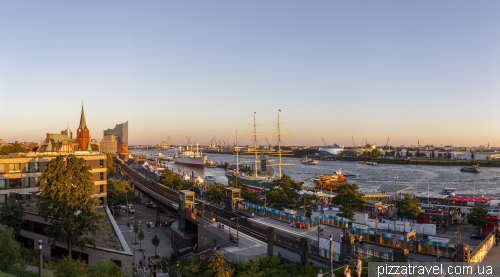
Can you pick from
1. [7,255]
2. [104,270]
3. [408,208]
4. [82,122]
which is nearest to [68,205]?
[7,255]

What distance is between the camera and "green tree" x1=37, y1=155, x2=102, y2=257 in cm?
2327

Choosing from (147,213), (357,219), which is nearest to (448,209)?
(357,219)

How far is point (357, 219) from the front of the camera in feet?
105

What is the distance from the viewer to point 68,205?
77.7 feet

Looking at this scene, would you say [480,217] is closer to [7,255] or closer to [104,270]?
[104,270]

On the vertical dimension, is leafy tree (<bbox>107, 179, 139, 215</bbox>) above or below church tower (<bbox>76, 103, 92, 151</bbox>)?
below

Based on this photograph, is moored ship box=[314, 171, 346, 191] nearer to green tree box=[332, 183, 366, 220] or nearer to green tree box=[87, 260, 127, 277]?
green tree box=[332, 183, 366, 220]

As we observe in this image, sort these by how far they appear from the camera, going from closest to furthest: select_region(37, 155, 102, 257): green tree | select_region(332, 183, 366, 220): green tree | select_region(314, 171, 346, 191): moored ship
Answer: select_region(37, 155, 102, 257): green tree, select_region(332, 183, 366, 220): green tree, select_region(314, 171, 346, 191): moored ship

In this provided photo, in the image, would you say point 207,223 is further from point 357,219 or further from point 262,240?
point 357,219

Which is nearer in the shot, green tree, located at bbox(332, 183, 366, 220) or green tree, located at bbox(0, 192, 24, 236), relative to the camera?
green tree, located at bbox(0, 192, 24, 236)

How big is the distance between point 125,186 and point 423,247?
48911 mm

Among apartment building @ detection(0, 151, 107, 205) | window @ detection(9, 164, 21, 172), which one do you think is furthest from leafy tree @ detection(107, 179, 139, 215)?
window @ detection(9, 164, 21, 172)

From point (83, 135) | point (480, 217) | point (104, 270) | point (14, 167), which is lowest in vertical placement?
point (480, 217)

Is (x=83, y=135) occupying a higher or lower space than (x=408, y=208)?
higher
